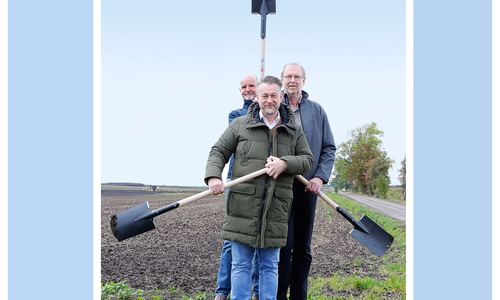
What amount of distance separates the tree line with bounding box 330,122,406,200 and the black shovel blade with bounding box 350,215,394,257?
13887mm

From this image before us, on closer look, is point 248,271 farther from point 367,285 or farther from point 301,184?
point 367,285

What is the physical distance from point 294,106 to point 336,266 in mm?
2706

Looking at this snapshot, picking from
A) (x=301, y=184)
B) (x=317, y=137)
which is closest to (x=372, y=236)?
(x=301, y=184)

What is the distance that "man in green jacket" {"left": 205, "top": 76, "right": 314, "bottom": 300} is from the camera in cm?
289

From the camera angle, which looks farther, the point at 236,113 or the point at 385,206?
the point at 385,206

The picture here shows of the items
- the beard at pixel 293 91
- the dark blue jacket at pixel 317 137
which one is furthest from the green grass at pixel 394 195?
the beard at pixel 293 91

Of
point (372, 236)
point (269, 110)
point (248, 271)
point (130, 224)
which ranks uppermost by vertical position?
point (269, 110)

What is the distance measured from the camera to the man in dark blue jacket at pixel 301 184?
3.29m

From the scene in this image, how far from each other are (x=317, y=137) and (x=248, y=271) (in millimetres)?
1063

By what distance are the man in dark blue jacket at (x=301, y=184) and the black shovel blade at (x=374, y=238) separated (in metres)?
0.50

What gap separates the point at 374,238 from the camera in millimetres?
3611

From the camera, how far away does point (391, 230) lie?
9.00 meters

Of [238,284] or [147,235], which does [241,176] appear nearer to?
[238,284]

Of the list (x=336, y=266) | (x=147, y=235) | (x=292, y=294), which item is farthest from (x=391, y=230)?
(x=292, y=294)
